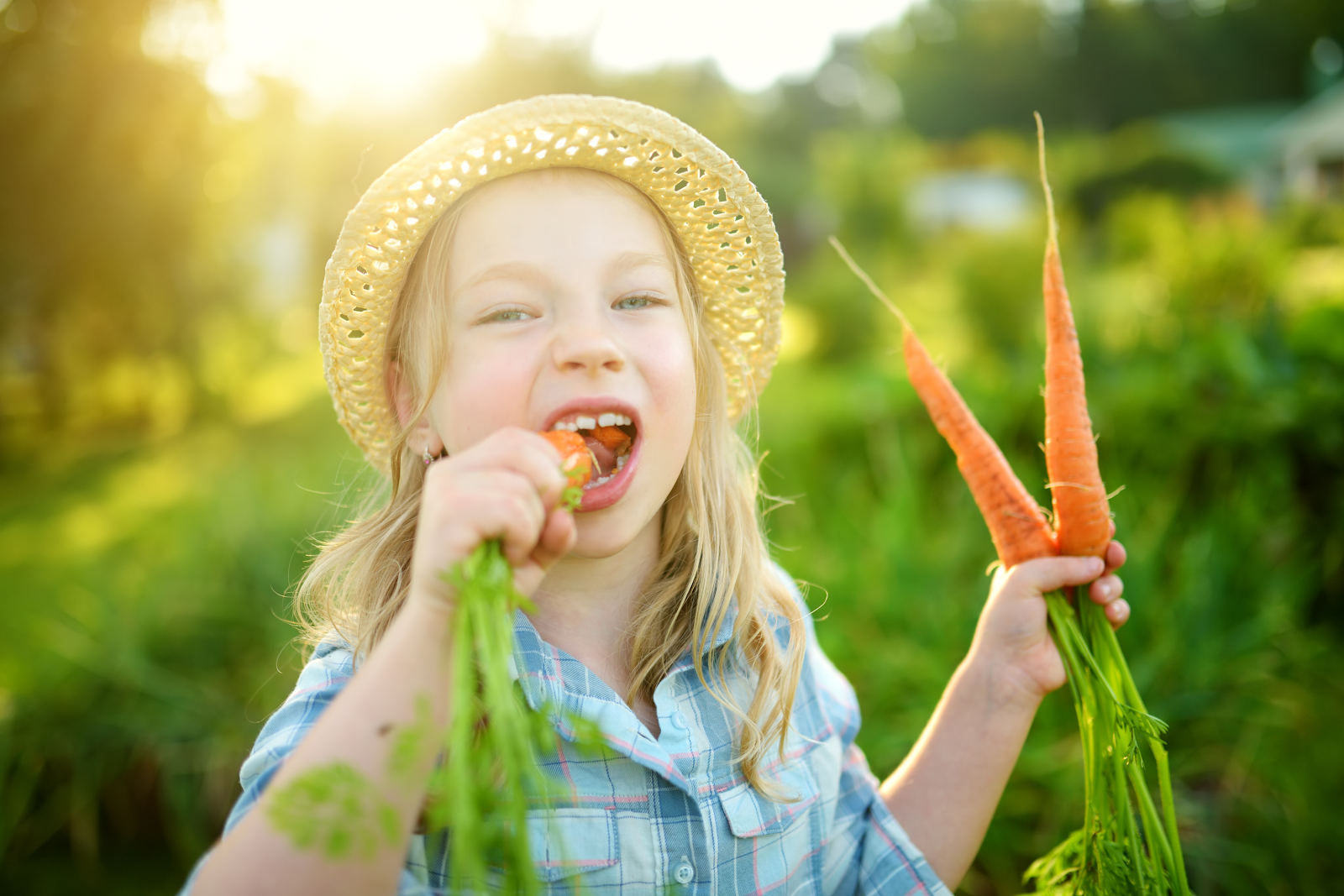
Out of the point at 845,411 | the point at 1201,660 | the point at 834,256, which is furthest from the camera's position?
the point at 834,256

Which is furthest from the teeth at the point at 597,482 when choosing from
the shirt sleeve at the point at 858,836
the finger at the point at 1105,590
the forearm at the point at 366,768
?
the finger at the point at 1105,590

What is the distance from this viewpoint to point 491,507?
1.04 meters

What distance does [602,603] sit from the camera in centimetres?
159

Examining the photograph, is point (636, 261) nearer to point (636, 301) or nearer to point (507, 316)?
point (636, 301)

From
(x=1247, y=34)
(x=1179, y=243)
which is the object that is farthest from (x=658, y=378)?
(x=1247, y=34)

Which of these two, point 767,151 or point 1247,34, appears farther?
point 767,151

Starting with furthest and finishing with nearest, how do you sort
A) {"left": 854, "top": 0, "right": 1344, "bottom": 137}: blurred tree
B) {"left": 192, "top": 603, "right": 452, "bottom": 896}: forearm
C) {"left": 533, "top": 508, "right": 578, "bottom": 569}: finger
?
1. {"left": 854, "top": 0, "right": 1344, "bottom": 137}: blurred tree
2. {"left": 533, "top": 508, "right": 578, "bottom": 569}: finger
3. {"left": 192, "top": 603, "right": 452, "bottom": 896}: forearm

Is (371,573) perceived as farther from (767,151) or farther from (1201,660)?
(767,151)

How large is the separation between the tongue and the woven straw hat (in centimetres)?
44

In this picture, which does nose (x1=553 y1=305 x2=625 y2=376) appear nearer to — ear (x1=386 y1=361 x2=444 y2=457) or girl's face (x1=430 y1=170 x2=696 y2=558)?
girl's face (x1=430 y1=170 x2=696 y2=558)

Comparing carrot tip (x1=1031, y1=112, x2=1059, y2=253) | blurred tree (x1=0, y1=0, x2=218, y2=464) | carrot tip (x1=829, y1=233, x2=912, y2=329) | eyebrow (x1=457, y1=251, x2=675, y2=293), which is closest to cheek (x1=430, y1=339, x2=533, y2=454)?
eyebrow (x1=457, y1=251, x2=675, y2=293)

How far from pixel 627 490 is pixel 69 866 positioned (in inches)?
130

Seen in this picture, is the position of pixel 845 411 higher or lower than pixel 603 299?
higher

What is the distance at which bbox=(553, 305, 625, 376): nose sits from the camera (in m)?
1.33
